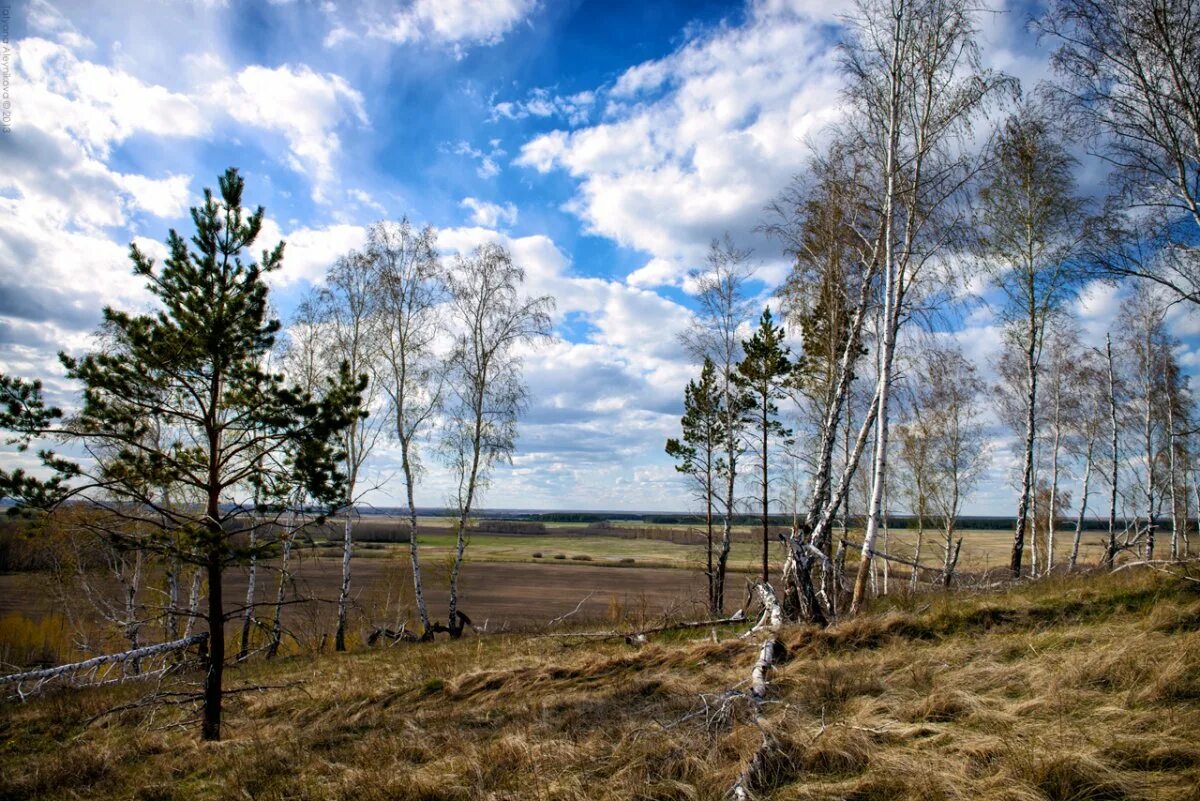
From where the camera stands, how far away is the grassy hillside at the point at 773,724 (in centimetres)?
355

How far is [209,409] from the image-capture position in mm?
7957

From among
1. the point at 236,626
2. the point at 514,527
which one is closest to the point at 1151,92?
the point at 236,626

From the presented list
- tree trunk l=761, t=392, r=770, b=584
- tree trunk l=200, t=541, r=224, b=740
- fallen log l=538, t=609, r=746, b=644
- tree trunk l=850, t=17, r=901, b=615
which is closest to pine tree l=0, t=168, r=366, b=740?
tree trunk l=200, t=541, r=224, b=740

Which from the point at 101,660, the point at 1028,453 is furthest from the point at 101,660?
the point at 1028,453

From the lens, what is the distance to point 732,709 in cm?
510

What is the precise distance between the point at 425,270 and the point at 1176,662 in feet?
61.3

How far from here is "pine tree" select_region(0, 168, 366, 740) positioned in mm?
7291

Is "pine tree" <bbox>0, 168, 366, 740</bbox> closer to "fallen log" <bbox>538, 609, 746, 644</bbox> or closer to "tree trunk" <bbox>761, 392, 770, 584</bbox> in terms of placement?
"fallen log" <bbox>538, 609, 746, 644</bbox>

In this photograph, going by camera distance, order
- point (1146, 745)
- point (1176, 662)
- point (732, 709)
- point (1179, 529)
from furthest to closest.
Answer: point (1179, 529) < point (732, 709) < point (1176, 662) < point (1146, 745)

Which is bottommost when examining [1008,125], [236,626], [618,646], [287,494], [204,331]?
[236,626]

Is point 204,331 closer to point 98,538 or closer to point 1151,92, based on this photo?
point 98,538

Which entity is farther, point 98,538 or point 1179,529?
point 1179,529

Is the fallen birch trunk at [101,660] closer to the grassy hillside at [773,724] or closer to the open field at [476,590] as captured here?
the grassy hillside at [773,724]

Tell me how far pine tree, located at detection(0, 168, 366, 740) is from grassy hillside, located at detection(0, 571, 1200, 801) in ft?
6.42
